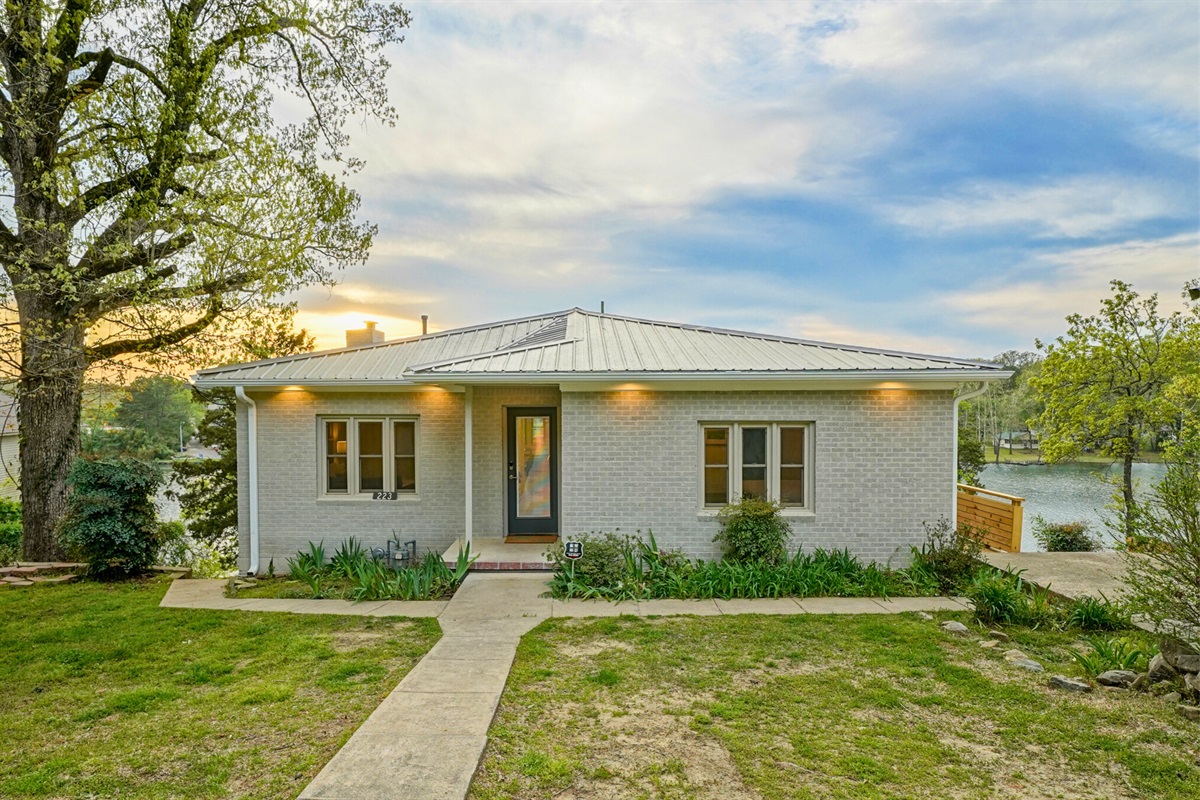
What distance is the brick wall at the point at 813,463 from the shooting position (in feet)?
25.3

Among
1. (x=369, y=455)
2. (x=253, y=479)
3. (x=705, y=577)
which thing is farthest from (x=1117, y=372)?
(x=253, y=479)

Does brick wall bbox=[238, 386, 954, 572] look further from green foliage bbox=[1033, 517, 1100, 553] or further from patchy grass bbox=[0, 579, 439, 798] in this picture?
green foliage bbox=[1033, 517, 1100, 553]

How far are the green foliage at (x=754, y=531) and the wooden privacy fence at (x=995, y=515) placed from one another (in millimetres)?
3705

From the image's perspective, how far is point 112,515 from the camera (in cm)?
829

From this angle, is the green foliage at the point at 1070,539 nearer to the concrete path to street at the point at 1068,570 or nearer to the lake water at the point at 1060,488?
the lake water at the point at 1060,488

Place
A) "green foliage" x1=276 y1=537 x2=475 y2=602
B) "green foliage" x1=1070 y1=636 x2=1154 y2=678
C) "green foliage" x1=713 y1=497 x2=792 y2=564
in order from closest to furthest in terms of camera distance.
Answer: "green foliage" x1=1070 y1=636 x2=1154 y2=678
"green foliage" x1=276 y1=537 x2=475 y2=602
"green foliage" x1=713 y1=497 x2=792 y2=564

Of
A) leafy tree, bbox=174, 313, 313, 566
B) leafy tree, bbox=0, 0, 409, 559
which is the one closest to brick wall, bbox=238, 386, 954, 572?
leafy tree, bbox=0, 0, 409, 559

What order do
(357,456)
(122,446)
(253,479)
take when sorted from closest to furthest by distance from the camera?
(253,479) < (357,456) < (122,446)

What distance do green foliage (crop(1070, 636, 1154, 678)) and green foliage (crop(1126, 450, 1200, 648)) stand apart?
1.59 feet

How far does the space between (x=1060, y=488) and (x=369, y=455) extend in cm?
2590

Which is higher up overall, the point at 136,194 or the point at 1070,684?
the point at 136,194

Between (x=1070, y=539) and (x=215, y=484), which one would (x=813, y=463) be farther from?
(x=215, y=484)

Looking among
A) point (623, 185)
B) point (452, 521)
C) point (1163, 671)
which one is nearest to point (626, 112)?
point (623, 185)

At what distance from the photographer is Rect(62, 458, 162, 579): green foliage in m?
8.11
